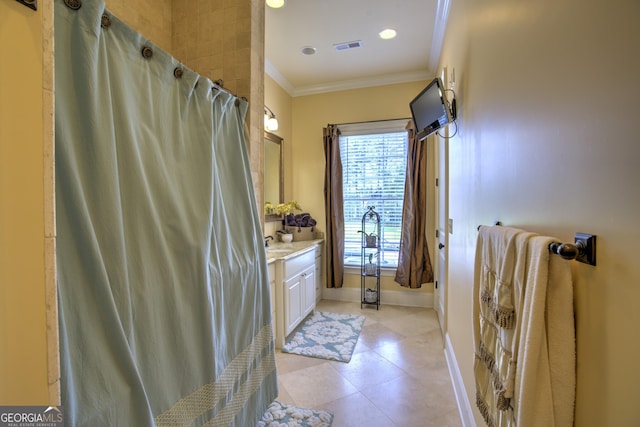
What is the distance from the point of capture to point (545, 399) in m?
0.64

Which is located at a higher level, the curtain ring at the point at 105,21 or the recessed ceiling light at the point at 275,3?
the recessed ceiling light at the point at 275,3

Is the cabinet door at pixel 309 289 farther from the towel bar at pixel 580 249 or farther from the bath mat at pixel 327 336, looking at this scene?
the towel bar at pixel 580 249

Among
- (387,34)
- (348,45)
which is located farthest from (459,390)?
(348,45)

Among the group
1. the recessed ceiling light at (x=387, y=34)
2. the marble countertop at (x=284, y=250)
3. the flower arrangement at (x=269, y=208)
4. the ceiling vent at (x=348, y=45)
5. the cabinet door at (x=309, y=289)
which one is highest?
the ceiling vent at (x=348, y=45)

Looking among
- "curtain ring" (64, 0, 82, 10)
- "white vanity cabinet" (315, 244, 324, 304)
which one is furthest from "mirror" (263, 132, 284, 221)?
"curtain ring" (64, 0, 82, 10)

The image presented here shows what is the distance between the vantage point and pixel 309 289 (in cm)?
321

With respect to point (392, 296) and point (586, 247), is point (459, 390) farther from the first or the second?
point (392, 296)

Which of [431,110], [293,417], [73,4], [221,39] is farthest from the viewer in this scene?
[431,110]

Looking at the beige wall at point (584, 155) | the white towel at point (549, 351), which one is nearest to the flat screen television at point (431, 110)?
the beige wall at point (584, 155)

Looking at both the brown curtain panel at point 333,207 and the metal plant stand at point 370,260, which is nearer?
the metal plant stand at point 370,260

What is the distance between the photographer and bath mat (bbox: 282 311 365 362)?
2.54 m

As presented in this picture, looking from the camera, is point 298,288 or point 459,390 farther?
point 298,288

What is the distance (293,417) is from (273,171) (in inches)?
103

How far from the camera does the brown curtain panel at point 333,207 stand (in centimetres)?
380
